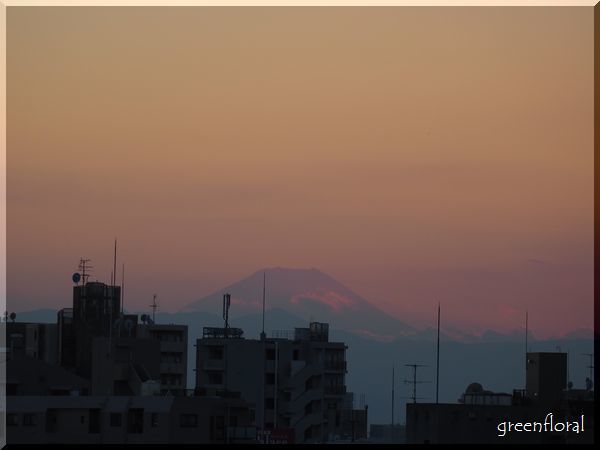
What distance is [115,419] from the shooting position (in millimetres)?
19000

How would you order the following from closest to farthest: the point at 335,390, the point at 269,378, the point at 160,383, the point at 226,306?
the point at 160,383 < the point at 269,378 < the point at 226,306 < the point at 335,390

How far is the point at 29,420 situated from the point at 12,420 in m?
0.42

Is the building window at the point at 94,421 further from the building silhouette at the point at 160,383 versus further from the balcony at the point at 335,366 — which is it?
the balcony at the point at 335,366

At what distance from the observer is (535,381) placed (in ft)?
76.2

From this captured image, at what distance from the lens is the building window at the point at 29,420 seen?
60.0 ft

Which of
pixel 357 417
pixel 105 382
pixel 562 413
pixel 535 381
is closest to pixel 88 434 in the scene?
pixel 105 382

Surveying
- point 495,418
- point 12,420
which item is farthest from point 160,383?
point 495,418

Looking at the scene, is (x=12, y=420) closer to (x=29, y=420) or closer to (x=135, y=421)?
(x=29, y=420)

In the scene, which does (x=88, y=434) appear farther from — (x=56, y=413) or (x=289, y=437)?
(x=289, y=437)

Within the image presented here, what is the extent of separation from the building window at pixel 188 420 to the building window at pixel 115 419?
2.81ft

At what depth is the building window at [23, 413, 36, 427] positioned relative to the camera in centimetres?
1828

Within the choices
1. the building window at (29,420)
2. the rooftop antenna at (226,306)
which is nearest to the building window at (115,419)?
the building window at (29,420)

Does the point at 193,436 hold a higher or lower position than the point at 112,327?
lower

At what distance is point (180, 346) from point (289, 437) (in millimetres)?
6390
